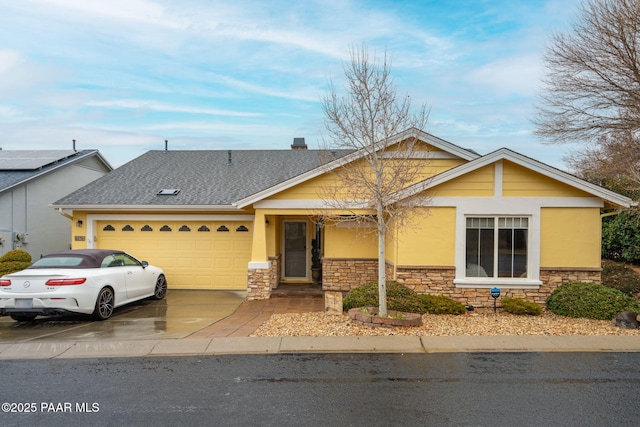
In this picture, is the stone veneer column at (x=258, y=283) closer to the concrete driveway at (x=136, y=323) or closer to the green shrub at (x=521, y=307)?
the concrete driveway at (x=136, y=323)

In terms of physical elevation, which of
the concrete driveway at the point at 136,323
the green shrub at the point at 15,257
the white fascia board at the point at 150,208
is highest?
the white fascia board at the point at 150,208

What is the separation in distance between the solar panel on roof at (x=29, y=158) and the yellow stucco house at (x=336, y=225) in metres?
3.18

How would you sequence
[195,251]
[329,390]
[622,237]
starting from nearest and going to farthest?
[329,390], [195,251], [622,237]

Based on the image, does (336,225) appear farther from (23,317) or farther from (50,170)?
(50,170)

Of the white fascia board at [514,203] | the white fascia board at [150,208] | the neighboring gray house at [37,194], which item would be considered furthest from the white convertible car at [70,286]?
the white fascia board at [514,203]

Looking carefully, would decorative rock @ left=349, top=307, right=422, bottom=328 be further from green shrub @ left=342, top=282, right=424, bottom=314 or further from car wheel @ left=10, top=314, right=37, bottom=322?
car wheel @ left=10, top=314, right=37, bottom=322

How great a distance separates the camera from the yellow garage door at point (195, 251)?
15.4 m

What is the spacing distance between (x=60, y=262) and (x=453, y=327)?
830cm

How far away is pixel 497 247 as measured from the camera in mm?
11797

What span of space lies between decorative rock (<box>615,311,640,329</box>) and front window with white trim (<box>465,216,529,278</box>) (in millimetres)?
2370

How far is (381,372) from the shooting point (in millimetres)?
6875

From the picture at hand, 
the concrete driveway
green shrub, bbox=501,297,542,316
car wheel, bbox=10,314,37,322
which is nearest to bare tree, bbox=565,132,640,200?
green shrub, bbox=501,297,542,316

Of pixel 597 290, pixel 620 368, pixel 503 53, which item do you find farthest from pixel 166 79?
pixel 620 368

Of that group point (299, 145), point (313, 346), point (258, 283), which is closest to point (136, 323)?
point (258, 283)
